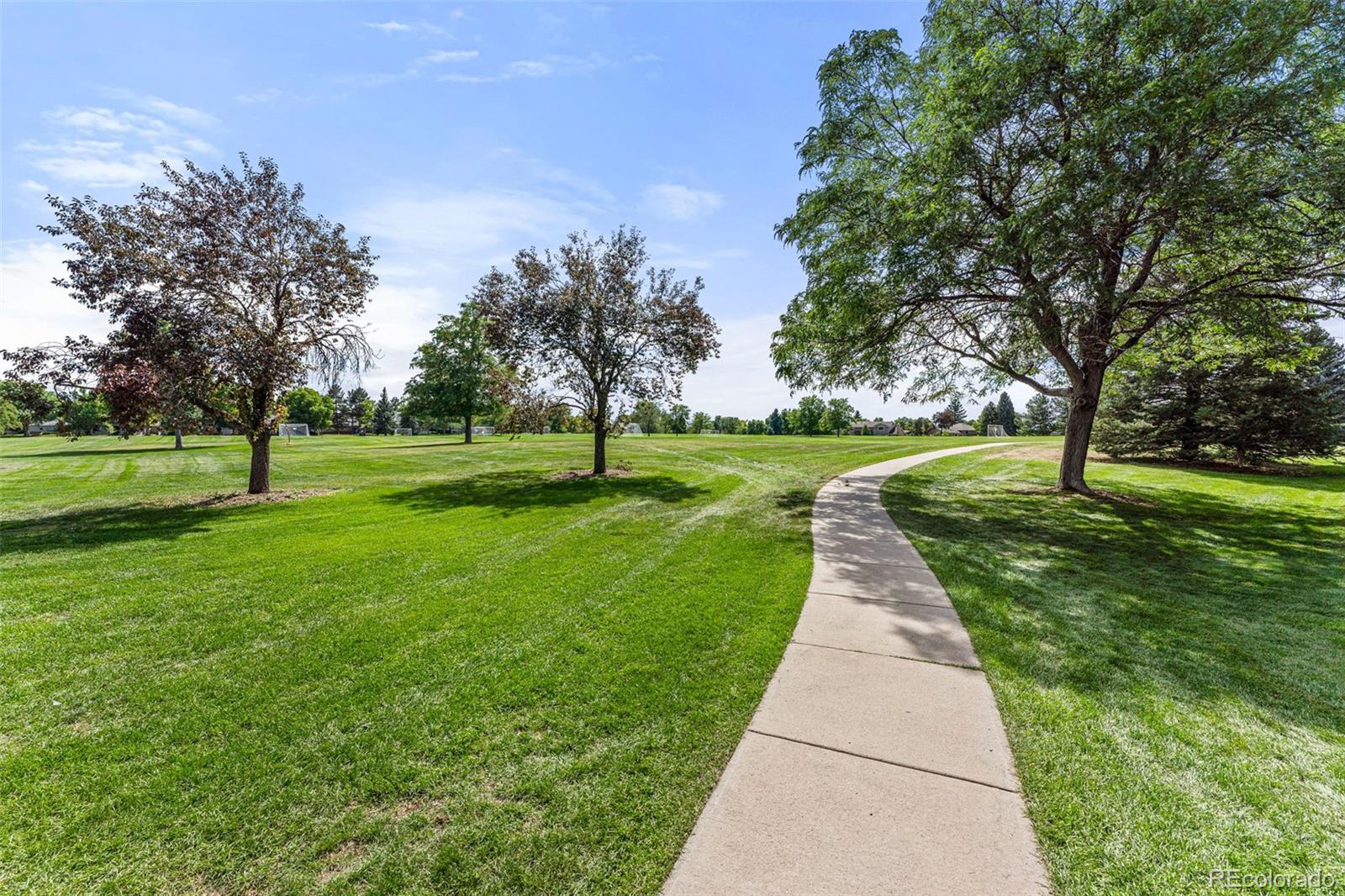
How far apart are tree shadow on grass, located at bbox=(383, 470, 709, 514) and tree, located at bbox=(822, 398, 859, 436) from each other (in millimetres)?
66189

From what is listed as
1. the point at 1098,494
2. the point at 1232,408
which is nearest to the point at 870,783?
the point at 1098,494

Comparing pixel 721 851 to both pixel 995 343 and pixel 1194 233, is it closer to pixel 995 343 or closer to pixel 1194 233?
pixel 1194 233

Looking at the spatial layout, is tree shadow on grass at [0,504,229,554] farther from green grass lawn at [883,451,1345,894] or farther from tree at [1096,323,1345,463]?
tree at [1096,323,1345,463]

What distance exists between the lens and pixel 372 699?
3258 millimetres

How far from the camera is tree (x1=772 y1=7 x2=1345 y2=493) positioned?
24.4 feet

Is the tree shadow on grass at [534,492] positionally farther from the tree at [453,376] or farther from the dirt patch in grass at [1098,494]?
the tree at [453,376]

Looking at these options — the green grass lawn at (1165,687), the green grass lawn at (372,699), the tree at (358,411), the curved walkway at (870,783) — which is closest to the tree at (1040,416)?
the green grass lawn at (1165,687)

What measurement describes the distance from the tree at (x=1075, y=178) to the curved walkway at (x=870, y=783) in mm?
7900

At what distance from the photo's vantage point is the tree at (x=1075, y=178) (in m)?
7.43

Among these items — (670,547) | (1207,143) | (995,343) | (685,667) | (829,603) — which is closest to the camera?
(685,667)

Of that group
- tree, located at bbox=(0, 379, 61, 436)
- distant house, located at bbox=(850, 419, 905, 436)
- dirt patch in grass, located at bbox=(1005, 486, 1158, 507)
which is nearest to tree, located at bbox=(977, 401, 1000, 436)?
distant house, located at bbox=(850, 419, 905, 436)

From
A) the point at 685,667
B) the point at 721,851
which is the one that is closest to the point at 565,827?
the point at 721,851

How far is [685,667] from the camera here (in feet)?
12.1

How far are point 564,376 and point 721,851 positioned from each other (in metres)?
14.6
